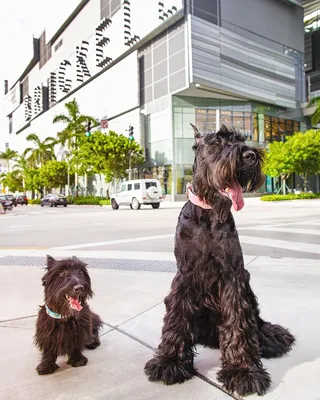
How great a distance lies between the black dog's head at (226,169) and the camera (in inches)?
71.6

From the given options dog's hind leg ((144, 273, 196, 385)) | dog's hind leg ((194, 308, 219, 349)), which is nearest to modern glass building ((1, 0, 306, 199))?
dog's hind leg ((194, 308, 219, 349))

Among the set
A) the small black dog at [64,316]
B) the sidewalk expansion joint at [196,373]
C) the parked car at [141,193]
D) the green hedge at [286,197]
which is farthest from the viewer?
the green hedge at [286,197]

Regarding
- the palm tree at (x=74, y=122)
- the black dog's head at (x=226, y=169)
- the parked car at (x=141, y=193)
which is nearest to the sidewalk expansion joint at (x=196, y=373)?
the black dog's head at (x=226, y=169)

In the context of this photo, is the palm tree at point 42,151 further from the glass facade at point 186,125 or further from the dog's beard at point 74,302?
the dog's beard at point 74,302

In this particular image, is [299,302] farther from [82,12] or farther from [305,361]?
[82,12]

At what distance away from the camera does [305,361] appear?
2.29 meters

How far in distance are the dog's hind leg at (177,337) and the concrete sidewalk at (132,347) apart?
72 mm

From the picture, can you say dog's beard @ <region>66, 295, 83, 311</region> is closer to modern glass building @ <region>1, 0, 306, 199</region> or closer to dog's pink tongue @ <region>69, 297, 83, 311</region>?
dog's pink tongue @ <region>69, 297, 83, 311</region>

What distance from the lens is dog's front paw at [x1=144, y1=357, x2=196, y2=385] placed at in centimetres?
206

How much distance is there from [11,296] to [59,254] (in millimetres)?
2670

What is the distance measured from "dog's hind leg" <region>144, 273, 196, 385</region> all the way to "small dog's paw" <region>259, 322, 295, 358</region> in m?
0.54

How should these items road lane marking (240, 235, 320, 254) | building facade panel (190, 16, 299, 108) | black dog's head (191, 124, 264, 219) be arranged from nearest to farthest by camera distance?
black dog's head (191, 124, 264, 219), road lane marking (240, 235, 320, 254), building facade panel (190, 16, 299, 108)

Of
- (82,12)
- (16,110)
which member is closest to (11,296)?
(82,12)

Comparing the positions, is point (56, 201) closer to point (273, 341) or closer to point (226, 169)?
point (273, 341)
